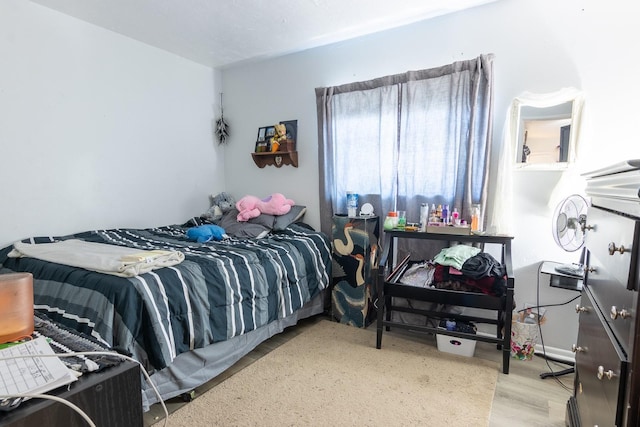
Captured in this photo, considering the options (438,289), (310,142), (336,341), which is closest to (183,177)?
(310,142)

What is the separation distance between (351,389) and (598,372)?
120 cm

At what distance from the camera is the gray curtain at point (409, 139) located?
235 centimetres

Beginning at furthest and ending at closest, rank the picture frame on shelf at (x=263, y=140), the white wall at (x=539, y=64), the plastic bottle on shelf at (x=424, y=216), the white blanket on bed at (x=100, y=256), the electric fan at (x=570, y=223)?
the picture frame on shelf at (x=263, y=140), the plastic bottle on shelf at (x=424, y=216), the white wall at (x=539, y=64), the electric fan at (x=570, y=223), the white blanket on bed at (x=100, y=256)

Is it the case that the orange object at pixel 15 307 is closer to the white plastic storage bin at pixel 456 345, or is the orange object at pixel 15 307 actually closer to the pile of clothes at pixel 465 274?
the pile of clothes at pixel 465 274

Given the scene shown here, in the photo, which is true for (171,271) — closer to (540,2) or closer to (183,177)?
(183,177)

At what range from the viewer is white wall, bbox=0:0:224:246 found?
2.34 m

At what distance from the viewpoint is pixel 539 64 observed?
2.18 m

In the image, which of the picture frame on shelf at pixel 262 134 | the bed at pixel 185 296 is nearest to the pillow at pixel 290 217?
the bed at pixel 185 296

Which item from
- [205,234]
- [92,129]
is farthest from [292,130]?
[92,129]

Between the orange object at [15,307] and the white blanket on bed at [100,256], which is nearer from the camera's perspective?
the orange object at [15,307]

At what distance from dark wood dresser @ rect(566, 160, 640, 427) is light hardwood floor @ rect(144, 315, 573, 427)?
0.33m

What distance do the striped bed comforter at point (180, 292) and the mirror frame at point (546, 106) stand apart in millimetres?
1635

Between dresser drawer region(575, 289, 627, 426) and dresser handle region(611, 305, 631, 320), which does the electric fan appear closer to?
dresser drawer region(575, 289, 627, 426)

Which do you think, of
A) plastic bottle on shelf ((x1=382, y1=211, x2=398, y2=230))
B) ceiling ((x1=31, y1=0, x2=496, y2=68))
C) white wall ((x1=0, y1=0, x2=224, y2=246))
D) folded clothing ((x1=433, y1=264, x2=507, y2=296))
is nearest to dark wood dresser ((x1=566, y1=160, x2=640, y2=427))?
folded clothing ((x1=433, y1=264, x2=507, y2=296))
